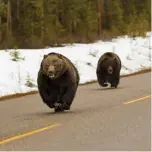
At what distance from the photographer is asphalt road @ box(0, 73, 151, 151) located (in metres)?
8.24

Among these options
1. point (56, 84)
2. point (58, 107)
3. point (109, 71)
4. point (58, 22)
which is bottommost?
point (109, 71)

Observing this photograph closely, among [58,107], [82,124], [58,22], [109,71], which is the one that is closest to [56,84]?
[58,107]

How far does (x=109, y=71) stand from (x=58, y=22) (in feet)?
95.8

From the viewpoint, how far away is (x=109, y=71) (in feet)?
63.8

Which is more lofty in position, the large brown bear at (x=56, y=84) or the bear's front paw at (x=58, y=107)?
the large brown bear at (x=56, y=84)

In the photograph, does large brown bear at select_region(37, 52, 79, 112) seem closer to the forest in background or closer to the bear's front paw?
the bear's front paw

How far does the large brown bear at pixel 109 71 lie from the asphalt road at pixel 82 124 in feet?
9.25

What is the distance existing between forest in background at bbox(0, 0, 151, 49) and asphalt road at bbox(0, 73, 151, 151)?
45.3 ft

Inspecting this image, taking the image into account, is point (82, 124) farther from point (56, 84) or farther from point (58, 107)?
point (58, 107)

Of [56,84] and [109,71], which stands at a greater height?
[56,84]

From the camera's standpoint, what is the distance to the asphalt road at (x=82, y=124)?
8.24 metres

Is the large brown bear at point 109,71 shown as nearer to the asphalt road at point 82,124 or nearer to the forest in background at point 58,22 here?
the asphalt road at point 82,124

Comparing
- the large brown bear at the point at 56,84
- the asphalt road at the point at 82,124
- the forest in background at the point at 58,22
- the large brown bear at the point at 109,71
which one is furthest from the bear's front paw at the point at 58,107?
the forest in background at the point at 58,22

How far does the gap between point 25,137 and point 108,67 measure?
10.8 m
